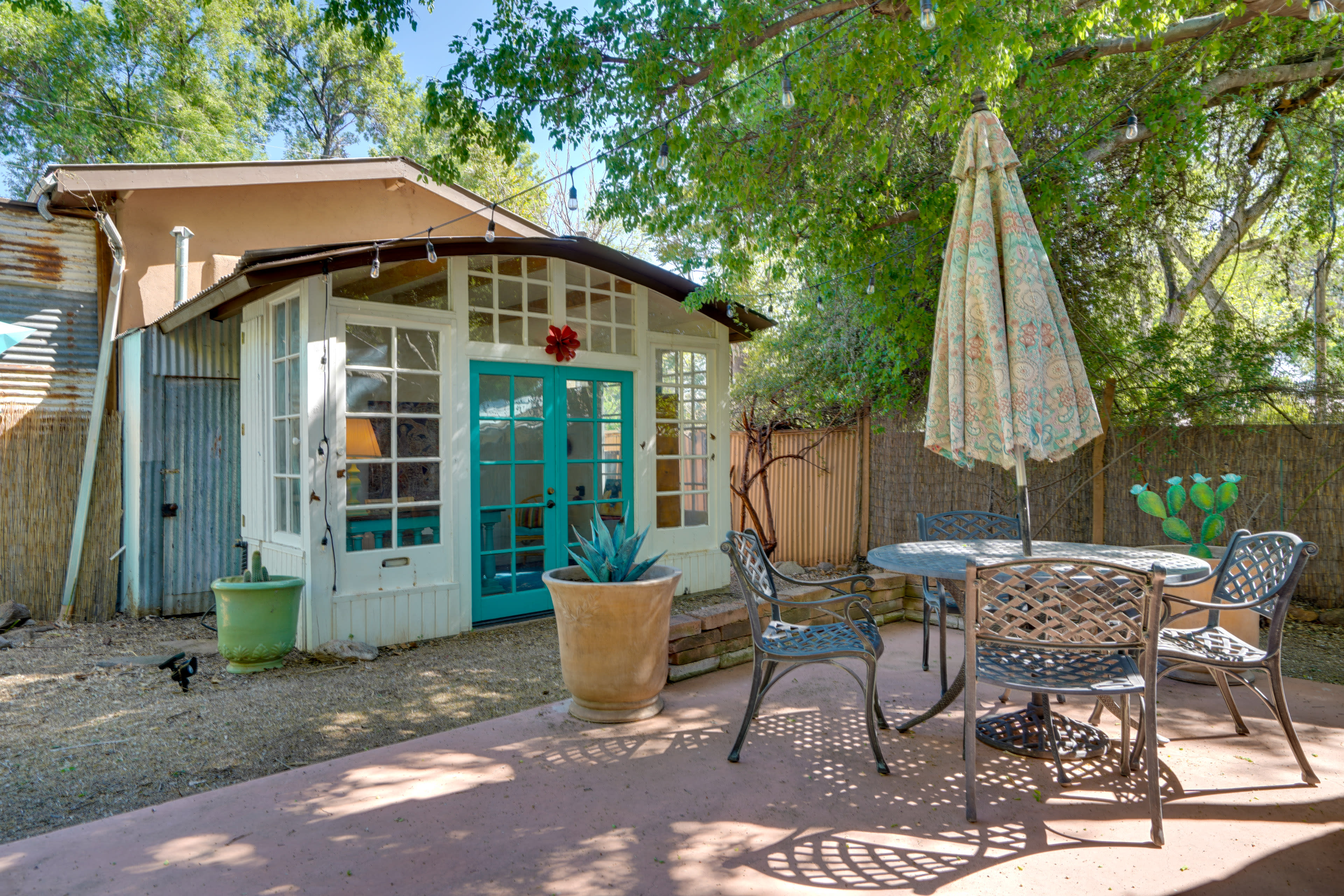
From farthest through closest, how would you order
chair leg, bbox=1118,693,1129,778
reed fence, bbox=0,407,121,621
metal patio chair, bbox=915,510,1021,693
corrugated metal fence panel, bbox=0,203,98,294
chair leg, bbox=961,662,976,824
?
1. corrugated metal fence panel, bbox=0,203,98,294
2. reed fence, bbox=0,407,121,621
3. metal patio chair, bbox=915,510,1021,693
4. chair leg, bbox=1118,693,1129,778
5. chair leg, bbox=961,662,976,824

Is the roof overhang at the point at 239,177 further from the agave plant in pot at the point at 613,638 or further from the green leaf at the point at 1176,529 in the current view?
the green leaf at the point at 1176,529

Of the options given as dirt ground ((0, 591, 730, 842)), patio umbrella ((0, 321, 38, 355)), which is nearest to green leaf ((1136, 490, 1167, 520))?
dirt ground ((0, 591, 730, 842))

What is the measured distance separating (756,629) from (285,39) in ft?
55.8

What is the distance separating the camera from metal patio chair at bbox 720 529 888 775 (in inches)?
112

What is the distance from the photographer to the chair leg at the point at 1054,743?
2732mm

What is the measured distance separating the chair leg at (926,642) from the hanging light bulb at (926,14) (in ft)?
8.89

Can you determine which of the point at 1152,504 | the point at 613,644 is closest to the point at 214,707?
the point at 613,644

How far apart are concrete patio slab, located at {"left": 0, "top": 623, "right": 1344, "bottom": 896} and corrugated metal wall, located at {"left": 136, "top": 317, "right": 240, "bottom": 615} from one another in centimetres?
402

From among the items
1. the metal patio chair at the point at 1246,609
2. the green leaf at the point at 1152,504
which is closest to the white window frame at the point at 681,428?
the green leaf at the point at 1152,504

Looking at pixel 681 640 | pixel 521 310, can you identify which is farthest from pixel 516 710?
pixel 521 310

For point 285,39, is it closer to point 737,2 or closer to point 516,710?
point 737,2

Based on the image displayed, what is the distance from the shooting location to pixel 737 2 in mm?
4207

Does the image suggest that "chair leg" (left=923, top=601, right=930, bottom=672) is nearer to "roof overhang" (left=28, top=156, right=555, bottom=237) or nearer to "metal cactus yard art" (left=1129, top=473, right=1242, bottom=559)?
"metal cactus yard art" (left=1129, top=473, right=1242, bottom=559)

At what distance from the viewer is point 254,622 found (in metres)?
4.46
